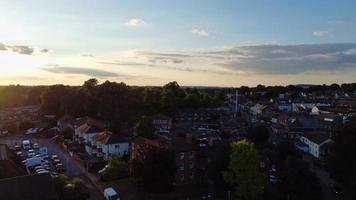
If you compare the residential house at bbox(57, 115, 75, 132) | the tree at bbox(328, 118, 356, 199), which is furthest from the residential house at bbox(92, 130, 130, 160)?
the tree at bbox(328, 118, 356, 199)

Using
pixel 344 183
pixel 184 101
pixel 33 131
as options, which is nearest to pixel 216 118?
pixel 184 101

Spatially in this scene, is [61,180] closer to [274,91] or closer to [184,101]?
[184,101]

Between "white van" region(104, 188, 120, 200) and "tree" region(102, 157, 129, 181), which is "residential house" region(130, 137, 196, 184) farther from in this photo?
"white van" region(104, 188, 120, 200)

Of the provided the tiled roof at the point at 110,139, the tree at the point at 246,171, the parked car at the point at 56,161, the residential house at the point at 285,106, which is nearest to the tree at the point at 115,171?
the tiled roof at the point at 110,139

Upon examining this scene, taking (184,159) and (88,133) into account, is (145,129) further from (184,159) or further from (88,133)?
(184,159)

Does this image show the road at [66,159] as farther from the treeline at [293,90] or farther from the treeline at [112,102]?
the treeline at [293,90]
